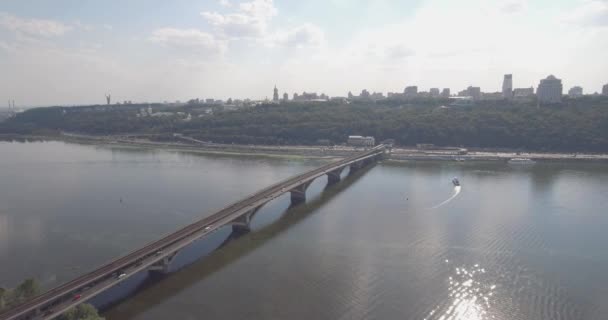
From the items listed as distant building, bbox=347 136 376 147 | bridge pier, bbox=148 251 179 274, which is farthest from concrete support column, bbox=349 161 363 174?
bridge pier, bbox=148 251 179 274

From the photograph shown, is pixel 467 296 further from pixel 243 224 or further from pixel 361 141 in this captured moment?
pixel 361 141

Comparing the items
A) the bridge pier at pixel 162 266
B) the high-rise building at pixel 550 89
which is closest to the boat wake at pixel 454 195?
the bridge pier at pixel 162 266

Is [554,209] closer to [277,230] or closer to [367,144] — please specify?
[277,230]

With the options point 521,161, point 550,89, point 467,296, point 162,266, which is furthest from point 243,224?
point 550,89

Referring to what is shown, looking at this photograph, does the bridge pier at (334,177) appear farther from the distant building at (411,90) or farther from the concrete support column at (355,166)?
the distant building at (411,90)

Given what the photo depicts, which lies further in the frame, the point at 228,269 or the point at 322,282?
the point at 228,269

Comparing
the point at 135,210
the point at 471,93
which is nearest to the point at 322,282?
the point at 135,210

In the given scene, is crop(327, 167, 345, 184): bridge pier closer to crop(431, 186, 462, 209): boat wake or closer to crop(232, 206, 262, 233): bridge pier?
crop(431, 186, 462, 209): boat wake
